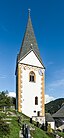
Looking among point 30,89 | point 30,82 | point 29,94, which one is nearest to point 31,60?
point 30,82

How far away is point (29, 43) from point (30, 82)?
25.4 feet

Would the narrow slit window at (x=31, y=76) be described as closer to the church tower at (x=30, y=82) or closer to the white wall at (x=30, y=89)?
the church tower at (x=30, y=82)

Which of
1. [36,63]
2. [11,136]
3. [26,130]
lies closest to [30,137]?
[26,130]

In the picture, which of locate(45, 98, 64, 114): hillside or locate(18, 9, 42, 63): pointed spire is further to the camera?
locate(45, 98, 64, 114): hillside

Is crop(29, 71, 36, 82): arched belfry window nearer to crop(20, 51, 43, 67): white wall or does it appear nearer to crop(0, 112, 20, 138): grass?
crop(20, 51, 43, 67): white wall

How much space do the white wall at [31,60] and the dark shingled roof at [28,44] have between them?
1.93 ft

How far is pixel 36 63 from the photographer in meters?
46.4

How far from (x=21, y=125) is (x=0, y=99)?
7686 mm

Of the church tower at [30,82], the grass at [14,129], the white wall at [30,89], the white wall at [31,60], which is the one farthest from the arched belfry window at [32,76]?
the grass at [14,129]

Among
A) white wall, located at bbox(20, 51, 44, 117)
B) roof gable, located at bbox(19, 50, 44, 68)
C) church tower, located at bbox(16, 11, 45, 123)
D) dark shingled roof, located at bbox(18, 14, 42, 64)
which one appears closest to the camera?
church tower, located at bbox(16, 11, 45, 123)

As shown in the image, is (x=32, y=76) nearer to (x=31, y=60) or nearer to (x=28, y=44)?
(x=31, y=60)

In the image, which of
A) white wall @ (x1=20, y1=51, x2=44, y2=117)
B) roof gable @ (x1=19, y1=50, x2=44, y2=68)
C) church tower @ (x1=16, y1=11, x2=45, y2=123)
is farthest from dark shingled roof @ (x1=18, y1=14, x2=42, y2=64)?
white wall @ (x1=20, y1=51, x2=44, y2=117)

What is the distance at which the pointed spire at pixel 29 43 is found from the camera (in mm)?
45938

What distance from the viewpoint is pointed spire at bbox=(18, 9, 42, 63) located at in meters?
45.9
